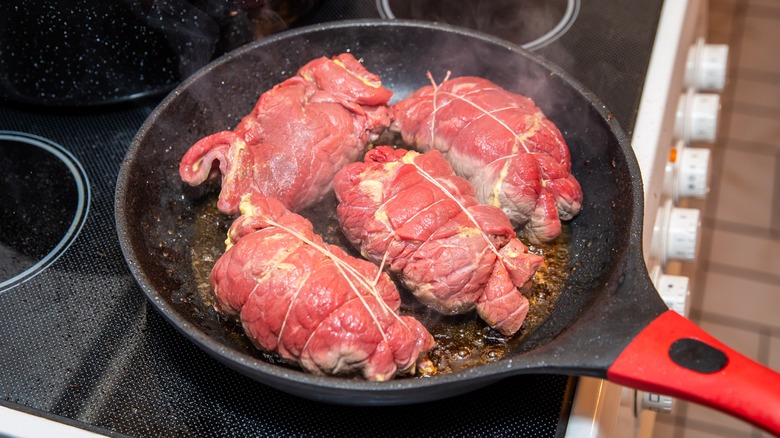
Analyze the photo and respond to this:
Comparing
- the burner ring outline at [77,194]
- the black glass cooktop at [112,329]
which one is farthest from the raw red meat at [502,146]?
the burner ring outline at [77,194]

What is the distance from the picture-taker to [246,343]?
153 cm

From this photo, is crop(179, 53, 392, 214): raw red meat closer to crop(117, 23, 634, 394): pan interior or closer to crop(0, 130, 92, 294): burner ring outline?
crop(117, 23, 634, 394): pan interior

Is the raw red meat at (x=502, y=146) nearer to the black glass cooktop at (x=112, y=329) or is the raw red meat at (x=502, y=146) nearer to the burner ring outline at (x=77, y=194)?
the black glass cooktop at (x=112, y=329)

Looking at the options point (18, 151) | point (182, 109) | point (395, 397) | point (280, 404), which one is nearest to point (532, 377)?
point (395, 397)

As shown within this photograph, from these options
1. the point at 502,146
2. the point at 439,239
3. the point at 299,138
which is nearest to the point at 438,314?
the point at 439,239

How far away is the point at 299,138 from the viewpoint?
1.77 meters

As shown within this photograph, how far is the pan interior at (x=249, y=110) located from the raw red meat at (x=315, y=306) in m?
0.11

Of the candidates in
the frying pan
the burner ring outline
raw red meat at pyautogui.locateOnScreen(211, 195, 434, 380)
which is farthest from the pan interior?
the burner ring outline

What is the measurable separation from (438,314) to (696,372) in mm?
624

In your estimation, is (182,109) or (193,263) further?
(182,109)

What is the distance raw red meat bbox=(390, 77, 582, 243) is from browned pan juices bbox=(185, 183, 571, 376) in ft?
0.32

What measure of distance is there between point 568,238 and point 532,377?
44 cm

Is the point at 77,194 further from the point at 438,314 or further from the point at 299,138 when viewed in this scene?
the point at 438,314

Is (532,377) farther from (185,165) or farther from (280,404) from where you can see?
(185,165)
